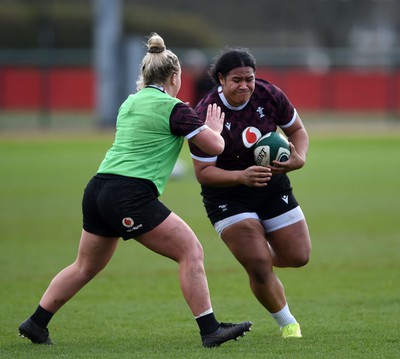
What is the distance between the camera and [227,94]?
682 cm

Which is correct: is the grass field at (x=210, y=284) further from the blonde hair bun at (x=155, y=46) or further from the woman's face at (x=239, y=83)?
the blonde hair bun at (x=155, y=46)

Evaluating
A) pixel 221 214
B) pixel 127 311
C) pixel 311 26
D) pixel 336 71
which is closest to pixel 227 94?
pixel 221 214

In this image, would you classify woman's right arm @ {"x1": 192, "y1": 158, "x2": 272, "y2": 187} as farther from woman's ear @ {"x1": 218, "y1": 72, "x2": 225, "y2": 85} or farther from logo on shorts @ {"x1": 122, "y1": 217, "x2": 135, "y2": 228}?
logo on shorts @ {"x1": 122, "y1": 217, "x2": 135, "y2": 228}

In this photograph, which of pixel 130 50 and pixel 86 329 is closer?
pixel 86 329

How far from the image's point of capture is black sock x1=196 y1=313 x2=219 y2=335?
629 cm

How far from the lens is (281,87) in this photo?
120 ft

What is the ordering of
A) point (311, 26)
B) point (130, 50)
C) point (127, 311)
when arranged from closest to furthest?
point (127, 311)
point (130, 50)
point (311, 26)

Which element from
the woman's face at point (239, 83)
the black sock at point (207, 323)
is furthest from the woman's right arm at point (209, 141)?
the black sock at point (207, 323)

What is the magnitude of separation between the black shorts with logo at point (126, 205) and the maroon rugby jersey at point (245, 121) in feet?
2.68

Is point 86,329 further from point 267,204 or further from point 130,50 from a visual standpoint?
point 130,50

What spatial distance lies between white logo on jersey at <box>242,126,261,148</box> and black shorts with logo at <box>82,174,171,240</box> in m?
0.90

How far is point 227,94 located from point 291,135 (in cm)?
73

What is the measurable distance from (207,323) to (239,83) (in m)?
1.70

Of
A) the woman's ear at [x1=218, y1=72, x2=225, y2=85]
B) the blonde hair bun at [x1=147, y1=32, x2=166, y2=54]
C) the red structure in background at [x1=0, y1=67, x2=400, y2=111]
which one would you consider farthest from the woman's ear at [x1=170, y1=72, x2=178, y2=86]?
the red structure in background at [x1=0, y1=67, x2=400, y2=111]
